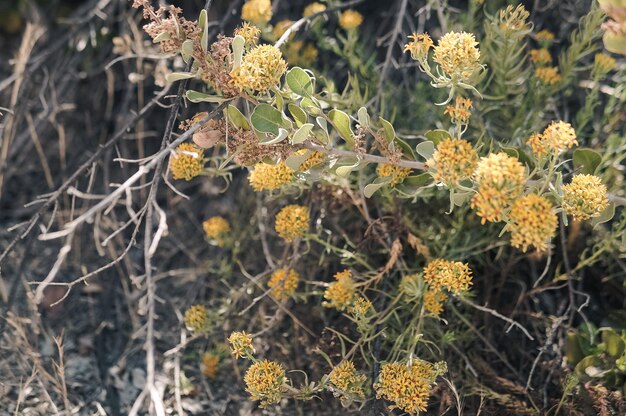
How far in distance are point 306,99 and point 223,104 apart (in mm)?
205

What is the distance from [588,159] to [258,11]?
99 cm

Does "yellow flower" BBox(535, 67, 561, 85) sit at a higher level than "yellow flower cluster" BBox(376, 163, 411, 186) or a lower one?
higher

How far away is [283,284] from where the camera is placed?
1.87 metres

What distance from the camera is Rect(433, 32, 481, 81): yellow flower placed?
4.74 feet

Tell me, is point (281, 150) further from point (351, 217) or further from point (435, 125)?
point (435, 125)

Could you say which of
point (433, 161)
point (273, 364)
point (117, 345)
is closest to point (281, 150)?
point (433, 161)

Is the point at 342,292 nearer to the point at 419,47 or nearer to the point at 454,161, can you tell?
the point at 454,161

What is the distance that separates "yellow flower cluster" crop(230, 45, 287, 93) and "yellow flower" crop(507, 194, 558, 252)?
56cm

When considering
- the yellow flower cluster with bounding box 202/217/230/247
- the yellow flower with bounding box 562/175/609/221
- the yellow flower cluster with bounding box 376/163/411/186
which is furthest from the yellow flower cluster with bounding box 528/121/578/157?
the yellow flower cluster with bounding box 202/217/230/247

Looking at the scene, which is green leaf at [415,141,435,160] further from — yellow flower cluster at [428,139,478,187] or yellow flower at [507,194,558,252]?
yellow flower at [507,194,558,252]

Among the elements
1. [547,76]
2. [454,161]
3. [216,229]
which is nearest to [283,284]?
[216,229]

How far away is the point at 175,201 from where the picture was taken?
8.66 feet

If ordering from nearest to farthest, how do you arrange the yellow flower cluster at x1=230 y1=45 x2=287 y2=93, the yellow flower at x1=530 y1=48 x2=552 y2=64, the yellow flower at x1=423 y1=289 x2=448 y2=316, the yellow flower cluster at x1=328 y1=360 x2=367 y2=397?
the yellow flower cluster at x1=230 y1=45 x2=287 y2=93 → the yellow flower cluster at x1=328 y1=360 x2=367 y2=397 → the yellow flower at x1=423 y1=289 x2=448 y2=316 → the yellow flower at x1=530 y1=48 x2=552 y2=64

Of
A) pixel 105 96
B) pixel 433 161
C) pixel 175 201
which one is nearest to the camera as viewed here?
pixel 433 161
